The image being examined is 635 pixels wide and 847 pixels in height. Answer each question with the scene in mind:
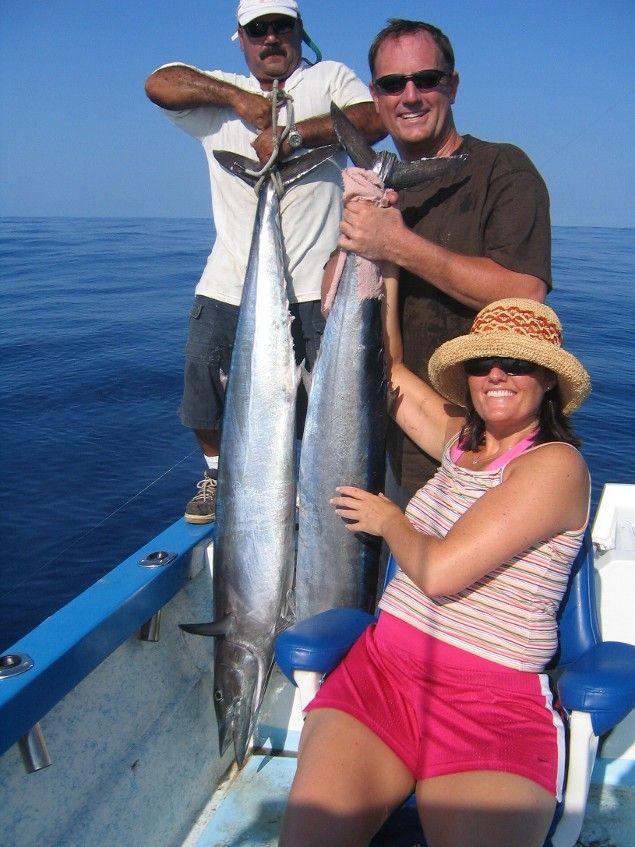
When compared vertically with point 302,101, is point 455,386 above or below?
below

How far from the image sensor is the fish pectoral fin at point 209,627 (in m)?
2.27

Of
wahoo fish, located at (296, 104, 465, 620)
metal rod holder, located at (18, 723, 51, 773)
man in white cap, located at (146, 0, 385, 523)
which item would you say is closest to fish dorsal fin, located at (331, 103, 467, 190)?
wahoo fish, located at (296, 104, 465, 620)

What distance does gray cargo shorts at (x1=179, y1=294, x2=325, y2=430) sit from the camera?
9.56ft

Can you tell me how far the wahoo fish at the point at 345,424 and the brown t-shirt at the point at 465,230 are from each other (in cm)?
16

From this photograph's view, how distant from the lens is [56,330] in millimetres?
10352

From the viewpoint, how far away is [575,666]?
1707 millimetres

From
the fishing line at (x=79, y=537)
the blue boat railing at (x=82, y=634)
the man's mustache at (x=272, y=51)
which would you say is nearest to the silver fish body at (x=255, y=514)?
the blue boat railing at (x=82, y=634)

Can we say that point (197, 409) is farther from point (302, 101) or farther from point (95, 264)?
point (95, 264)

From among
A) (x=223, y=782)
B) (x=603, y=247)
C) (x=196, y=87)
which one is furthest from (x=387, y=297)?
(x=603, y=247)

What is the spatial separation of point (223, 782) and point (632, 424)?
6.32 metres

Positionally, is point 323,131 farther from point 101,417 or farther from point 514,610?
point 101,417

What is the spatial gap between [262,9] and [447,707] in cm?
236

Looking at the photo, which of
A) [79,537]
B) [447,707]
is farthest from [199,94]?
[79,537]

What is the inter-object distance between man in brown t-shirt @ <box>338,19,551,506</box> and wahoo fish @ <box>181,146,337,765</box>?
1.29ft
